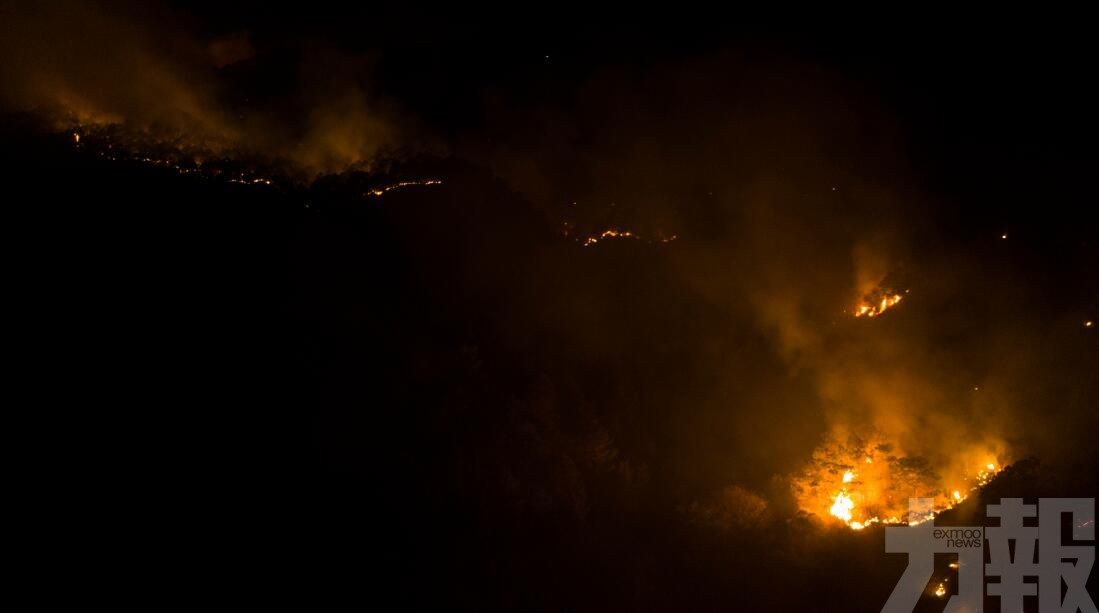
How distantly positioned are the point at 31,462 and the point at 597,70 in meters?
9.97

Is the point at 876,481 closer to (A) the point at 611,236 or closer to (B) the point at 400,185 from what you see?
(A) the point at 611,236

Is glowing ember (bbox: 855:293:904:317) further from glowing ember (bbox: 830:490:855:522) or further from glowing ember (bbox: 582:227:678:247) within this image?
glowing ember (bbox: 582:227:678:247)

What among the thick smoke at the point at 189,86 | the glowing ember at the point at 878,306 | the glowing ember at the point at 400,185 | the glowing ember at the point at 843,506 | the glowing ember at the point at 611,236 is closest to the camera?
the thick smoke at the point at 189,86

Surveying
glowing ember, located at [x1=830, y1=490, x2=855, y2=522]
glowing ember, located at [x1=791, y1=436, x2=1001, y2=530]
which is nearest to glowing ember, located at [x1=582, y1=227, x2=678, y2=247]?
glowing ember, located at [x1=791, y1=436, x2=1001, y2=530]

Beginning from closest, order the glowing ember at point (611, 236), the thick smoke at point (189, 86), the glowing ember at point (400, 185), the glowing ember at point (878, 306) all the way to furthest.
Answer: the thick smoke at point (189, 86), the glowing ember at point (400, 185), the glowing ember at point (611, 236), the glowing ember at point (878, 306)

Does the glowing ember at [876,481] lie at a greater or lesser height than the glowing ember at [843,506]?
greater

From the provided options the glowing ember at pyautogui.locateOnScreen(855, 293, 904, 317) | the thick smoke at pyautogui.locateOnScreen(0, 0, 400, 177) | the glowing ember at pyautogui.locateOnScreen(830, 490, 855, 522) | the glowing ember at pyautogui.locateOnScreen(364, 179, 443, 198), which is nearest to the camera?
the thick smoke at pyautogui.locateOnScreen(0, 0, 400, 177)

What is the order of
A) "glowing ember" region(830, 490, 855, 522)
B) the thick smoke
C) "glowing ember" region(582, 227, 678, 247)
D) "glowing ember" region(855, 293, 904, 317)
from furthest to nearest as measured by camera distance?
"glowing ember" region(855, 293, 904, 317), "glowing ember" region(582, 227, 678, 247), "glowing ember" region(830, 490, 855, 522), the thick smoke

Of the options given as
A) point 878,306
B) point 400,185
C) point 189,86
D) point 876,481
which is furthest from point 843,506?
point 189,86

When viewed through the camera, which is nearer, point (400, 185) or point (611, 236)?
point (400, 185)

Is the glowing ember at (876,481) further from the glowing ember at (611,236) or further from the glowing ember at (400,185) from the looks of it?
the glowing ember at (400,185)

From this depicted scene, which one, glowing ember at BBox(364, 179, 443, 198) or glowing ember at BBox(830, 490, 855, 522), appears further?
glowing ember at BBox(364, 179, 443, 198)

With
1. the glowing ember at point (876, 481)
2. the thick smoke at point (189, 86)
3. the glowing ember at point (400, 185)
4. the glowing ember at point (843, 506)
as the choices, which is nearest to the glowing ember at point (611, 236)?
the glowing ember at point (400, 185)

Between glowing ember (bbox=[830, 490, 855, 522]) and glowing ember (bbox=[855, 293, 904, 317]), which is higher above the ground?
glowing ember (bbox=[855, 293, 904, 317])
